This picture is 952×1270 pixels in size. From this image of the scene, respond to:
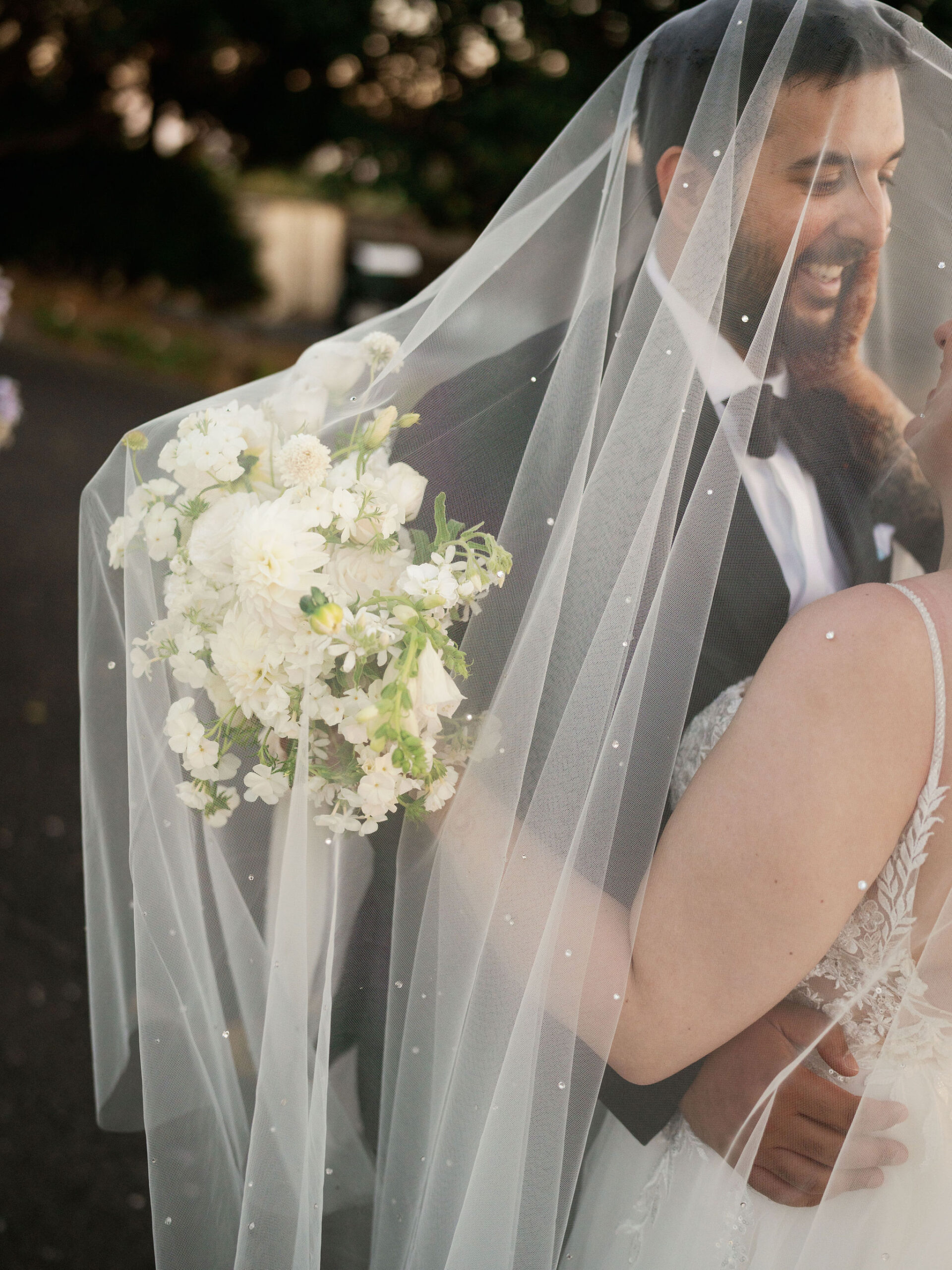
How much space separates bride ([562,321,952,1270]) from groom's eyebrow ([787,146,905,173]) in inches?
11.2

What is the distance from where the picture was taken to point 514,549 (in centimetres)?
144

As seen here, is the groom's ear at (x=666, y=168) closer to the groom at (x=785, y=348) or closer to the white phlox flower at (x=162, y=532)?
the groom at (x=785, y=348)

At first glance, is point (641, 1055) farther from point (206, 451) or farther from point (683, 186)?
point (683, 186)

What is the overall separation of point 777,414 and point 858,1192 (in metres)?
1.08

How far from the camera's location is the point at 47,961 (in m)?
3.41

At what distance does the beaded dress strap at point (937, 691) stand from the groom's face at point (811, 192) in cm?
47

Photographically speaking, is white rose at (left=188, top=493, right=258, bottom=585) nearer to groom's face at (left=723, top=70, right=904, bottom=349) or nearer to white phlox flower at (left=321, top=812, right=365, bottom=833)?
white phlox flower at (left=321, top=812, right=365, bottom=833)

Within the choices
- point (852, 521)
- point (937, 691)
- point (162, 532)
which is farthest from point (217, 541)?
point (852, 521)

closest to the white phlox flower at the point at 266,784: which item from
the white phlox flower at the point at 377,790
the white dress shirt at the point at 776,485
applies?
the white phlox flower at the point at 377,790

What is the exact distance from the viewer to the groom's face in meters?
1.36

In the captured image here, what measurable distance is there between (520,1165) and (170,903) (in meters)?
0.64

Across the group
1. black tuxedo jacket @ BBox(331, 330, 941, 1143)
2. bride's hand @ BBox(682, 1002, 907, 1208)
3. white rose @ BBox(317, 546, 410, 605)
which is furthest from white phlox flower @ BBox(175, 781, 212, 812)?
bride's hand @ BBox(682, 1002, 907, 1208)

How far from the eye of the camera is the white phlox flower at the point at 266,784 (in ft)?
4.48

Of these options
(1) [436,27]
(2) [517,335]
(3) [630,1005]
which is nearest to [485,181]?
(1) [436,27]
